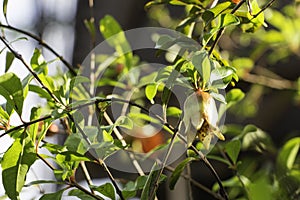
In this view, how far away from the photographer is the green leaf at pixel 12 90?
436 millimetres

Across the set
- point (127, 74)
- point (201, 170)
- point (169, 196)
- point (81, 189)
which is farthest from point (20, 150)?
point (201, 170)

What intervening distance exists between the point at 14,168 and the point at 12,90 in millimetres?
65

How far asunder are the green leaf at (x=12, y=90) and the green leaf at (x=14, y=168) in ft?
0.10

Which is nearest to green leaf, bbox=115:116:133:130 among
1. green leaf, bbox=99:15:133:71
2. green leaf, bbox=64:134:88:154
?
green leaf, bbox=64:134:88:154

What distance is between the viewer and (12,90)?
0.44 m

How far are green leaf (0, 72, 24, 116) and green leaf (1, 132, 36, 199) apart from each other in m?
0.03

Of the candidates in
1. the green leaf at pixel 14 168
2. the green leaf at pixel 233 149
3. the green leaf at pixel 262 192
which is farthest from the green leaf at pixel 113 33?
the green leaf at pixel 262 192

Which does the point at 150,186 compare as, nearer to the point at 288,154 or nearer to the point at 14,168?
the point at 14,168

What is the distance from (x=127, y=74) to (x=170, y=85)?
1.07ft

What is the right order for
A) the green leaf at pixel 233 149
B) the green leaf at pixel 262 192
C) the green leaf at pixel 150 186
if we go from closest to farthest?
the green leaf at pixel 262 192 < the green leaf at pixel 150 186 < the green leaf at pixel 233 149

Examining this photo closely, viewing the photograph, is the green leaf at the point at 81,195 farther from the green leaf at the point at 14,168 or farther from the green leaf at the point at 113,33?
the green leaf at the point at 113,33

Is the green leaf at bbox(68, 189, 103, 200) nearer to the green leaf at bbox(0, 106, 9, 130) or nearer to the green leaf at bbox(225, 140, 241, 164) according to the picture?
the green leaf at bbox(0, 106, 9, 130)

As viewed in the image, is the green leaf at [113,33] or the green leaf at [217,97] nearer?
the green leaf at [217,97]

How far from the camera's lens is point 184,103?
42 centimetres
